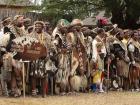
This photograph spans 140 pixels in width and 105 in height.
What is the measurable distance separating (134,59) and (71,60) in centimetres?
240

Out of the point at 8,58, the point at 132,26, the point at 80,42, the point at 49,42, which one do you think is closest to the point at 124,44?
the point at 80,42

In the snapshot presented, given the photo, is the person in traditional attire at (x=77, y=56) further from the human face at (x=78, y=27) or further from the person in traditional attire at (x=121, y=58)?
the person in traditional attire at (x=121, y=58)

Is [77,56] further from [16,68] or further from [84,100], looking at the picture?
[16,68]

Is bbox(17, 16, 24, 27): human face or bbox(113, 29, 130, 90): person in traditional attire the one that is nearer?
bbox(17, 16, 24, 27): human face

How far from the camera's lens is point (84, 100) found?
1530cm

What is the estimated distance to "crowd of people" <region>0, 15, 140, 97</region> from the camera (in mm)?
15430

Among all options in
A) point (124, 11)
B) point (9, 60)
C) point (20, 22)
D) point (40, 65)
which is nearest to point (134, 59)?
point (40, 65)

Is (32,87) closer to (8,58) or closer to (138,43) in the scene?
(8,58)

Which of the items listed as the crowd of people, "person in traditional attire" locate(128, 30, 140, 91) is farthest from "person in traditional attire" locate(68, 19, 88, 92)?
"person in traditional attire" locate(128, 30, 140, 91)

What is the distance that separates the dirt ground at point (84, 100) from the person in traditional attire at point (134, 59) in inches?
45.7

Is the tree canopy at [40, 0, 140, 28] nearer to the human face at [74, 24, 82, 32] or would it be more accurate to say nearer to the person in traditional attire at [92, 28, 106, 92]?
the person in traditional attire at [92, 28, 106, 92]

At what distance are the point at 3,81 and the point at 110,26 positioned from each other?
170 inches

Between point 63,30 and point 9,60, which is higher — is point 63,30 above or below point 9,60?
above

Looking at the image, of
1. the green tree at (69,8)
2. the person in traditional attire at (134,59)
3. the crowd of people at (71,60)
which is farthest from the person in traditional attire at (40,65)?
the green tree at (69,8)
